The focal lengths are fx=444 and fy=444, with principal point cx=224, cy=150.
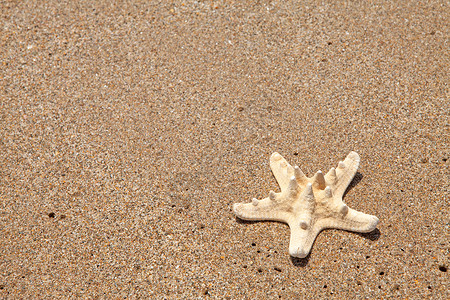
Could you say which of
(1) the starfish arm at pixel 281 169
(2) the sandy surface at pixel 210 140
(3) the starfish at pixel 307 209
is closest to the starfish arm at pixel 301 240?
(3) the starfish at pixel 307 209

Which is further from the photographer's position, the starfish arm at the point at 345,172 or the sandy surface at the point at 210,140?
the starfish arm at the point at 345,172

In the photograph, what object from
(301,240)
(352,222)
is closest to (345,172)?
(352,222)

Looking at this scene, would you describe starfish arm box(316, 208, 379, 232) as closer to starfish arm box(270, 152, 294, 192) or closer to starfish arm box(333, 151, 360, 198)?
starfish arm box(333, 151, 360, 198)

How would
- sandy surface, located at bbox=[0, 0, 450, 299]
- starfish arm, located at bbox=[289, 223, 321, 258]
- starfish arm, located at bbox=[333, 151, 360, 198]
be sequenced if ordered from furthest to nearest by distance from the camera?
1. starfish arm, located at bbox=[333, 151, 360, 198]
2. sandy surface, located at bbox=[0, 0, 450, 299]
3. starfish arm, located at bbox=[289, 223, 321, 258]

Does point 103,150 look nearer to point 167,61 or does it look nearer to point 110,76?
point 110,76

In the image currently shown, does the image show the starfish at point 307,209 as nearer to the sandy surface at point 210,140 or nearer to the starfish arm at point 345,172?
the starfish arm at point 345,172

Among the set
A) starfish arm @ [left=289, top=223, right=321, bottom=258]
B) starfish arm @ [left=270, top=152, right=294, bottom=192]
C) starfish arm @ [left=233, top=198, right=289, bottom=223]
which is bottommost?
starfish arm @ [left=289, top=223, right=321, bottom=258]

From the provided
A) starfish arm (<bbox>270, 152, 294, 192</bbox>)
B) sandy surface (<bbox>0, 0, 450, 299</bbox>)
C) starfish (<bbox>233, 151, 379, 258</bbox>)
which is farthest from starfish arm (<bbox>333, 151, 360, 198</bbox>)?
starfish arm (<bbox>270, 152, 294, 192</bbox>)
